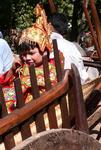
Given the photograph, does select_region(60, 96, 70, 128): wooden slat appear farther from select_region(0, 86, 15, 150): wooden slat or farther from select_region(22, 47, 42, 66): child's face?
select_region(22, 47, 42, 66): child's face

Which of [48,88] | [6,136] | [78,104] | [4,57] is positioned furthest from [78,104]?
[4,57]

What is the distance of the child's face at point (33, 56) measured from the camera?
4062 mm

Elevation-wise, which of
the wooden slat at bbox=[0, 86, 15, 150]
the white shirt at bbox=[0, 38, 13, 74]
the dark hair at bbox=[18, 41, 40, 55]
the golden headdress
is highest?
the golden headdress

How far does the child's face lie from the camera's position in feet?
13.3

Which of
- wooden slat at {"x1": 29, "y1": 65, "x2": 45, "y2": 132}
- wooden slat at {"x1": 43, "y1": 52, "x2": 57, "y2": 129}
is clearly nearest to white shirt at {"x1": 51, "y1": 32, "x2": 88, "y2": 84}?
wooden slat at {"x1": 43, "y1": 52, "x2": 57, "y2": 129}

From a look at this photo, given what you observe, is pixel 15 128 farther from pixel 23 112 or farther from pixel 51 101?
pixel 51 101

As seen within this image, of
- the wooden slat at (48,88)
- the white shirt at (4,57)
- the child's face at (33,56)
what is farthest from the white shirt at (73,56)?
the wooden slat at (48,88)

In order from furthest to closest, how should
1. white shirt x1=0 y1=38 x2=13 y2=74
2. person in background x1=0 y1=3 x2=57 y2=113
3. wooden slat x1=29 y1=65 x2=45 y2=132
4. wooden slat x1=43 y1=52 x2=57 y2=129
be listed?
1. white shirt x1=0 y1=38 x2=13 y2=74
2. person in background x1=0 y1=3 x2=57 y2=113
3. wooden slat x1=43 y1=52 x2=57 y2=129
4. wooden slat x1=29 y1=65 x2=45 y2=132

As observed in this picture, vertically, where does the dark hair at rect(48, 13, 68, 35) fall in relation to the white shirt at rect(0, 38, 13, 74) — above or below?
above

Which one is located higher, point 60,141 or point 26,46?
point 26,46

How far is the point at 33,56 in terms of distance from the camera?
4109mm

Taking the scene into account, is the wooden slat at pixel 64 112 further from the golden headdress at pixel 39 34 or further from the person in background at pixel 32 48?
the golden headdress at pixel 39 34

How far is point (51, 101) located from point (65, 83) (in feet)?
0.73

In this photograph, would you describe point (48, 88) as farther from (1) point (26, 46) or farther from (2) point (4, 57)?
(2) point (4, 57)
